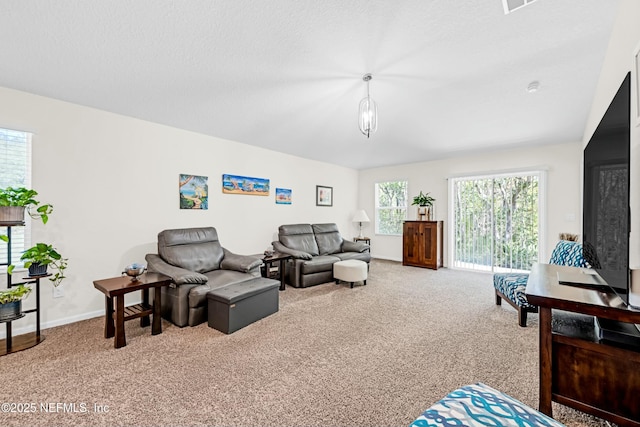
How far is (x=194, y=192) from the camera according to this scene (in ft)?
13.0

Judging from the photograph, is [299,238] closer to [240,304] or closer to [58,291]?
[240,304]

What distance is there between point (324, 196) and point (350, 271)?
8.07 feet

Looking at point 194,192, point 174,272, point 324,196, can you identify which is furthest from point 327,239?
point 174,272

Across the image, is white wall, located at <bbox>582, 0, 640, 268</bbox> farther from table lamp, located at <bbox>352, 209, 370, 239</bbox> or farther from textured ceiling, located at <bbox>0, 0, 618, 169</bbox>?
table lamp, located at <bbox>352, 209, 370, 239</bbox>

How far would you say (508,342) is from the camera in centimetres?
244

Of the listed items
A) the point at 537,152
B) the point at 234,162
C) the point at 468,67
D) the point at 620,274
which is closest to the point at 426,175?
the point at 537,152

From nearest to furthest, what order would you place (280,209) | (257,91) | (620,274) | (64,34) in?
(620,274) → (64,34) → (257,91) → (280,209)

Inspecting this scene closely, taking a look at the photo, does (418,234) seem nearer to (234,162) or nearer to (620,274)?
(234,162)

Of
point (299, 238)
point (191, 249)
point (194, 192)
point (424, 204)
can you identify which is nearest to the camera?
point (191, 249)

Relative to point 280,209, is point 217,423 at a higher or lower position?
lower

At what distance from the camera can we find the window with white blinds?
2.57m

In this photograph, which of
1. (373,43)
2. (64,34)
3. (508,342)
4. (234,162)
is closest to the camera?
(64,34)

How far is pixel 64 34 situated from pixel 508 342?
14.7ft

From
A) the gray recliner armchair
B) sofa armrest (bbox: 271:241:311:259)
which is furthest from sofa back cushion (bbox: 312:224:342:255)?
the gray recliner armchair
